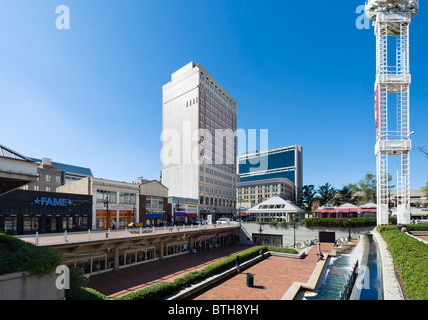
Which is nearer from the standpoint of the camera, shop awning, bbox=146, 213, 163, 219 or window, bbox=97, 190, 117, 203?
window, bbox=97, 190, 117, 203

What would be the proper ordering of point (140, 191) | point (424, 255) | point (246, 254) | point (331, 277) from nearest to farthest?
point (424, 255)
point (331, 277)
point (246, 254)
point (140, 191)

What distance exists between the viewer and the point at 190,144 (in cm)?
6862

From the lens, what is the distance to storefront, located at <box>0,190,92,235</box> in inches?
1055

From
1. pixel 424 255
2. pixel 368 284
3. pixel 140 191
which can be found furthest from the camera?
pixel 140 191

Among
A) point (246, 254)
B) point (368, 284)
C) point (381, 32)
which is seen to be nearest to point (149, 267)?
point (246, 254)

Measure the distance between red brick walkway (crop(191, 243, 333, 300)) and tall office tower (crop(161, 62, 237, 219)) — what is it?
38517 millimetres

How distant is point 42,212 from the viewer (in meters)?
29.4

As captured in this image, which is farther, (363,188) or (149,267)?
(363,188)

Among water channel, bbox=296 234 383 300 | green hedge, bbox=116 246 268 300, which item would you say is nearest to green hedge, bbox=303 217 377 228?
water channel, bbox=296 234 383 300

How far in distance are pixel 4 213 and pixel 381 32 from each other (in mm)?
51677

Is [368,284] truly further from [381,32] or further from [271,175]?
[271,175]

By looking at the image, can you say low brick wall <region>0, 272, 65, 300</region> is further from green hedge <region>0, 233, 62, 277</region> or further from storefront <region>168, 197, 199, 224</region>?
storefront <region>168, 197, 199, 224</region>

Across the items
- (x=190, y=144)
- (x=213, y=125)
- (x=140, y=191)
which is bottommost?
(x=140, y=191)

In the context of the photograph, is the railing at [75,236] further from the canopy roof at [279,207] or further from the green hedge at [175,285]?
the canopy roof at [279,207]
